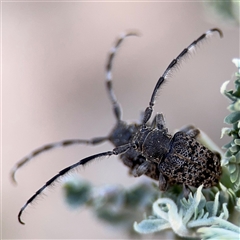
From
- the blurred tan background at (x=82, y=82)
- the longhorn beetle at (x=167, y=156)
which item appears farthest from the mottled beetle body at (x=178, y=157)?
the blurred tan background at (x=82, y=82)

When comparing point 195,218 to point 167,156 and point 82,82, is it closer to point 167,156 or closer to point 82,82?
point 167,156

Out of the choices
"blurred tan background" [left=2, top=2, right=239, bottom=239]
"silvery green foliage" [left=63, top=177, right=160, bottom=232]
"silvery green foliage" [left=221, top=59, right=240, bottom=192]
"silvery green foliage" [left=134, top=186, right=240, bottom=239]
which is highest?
→ "blurred tan background" [left=2, top=2, right=239, bottom=239]

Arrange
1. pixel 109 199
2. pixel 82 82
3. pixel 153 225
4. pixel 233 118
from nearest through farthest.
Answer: pixel 233 118, pixel 153 225, pixel 109 199, pixel 82 82

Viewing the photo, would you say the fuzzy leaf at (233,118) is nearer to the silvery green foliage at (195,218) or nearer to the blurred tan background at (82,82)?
the silvery green foliage at (195,218)

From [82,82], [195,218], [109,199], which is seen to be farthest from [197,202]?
[82,82]

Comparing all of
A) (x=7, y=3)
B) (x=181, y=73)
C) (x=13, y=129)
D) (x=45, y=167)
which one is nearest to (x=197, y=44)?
(x=181, y=73)

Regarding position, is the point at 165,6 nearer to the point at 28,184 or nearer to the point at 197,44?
the point at 28,184

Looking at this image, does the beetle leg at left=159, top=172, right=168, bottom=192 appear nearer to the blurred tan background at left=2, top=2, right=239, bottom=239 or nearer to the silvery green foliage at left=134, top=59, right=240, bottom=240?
the silvery green foliage at left=134, top=59, right=240, bottom=240

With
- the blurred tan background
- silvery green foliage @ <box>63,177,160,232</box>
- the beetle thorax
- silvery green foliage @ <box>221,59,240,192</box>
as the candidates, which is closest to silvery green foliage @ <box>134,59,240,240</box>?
silvery green foliage @ <box>221,59,240,192</box>
